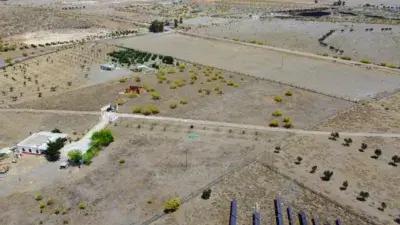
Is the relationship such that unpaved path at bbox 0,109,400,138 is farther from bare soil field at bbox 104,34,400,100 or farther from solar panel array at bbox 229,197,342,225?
solar panel array at bbox 229,197,342,225

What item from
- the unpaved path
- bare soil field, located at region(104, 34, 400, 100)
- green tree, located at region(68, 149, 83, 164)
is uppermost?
bare soil field, located at region(104, 34, 400, 100)

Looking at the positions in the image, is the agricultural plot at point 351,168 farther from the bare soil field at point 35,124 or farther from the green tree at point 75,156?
the bare soil field at point 35,124

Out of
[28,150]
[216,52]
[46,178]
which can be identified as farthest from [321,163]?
[216,52]

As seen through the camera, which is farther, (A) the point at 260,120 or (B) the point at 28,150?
(A) the point at 260,120

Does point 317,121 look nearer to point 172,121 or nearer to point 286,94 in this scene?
point 286,94

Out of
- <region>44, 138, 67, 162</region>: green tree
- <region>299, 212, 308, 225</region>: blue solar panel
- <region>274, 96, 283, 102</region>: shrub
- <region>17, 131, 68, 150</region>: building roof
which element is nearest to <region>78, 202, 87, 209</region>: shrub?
<region>44, 138, 67, 162</region>: green tree

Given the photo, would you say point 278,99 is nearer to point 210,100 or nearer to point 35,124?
point 210,100
